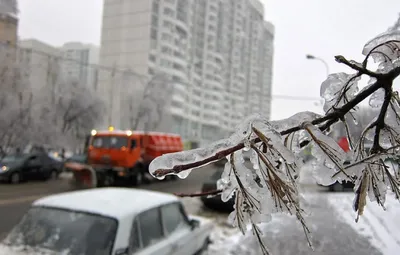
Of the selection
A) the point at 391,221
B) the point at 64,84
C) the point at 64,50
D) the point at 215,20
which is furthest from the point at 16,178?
the point at 215,20

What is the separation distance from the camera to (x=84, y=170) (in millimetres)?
15594

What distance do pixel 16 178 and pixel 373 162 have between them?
18.1m

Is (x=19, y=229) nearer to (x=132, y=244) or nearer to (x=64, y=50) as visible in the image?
(x=132, y=244)

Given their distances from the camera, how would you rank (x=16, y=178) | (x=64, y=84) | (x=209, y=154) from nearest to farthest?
(x=209, y=154) < (x=16, y=178) < (x=64, y=84)

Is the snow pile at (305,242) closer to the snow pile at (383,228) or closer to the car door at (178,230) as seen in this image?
the snow pile at (383,228)

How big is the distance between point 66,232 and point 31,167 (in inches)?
610

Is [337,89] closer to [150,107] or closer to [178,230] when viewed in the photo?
[178,230]

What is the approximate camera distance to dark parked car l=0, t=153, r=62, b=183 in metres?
16.7

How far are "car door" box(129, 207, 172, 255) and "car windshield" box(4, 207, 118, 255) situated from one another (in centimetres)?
28

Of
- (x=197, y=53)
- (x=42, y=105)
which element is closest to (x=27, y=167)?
(x=42, y=105)

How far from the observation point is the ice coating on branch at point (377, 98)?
1543 millimetres

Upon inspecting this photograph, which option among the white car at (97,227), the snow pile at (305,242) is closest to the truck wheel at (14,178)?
the white car at (97,227)

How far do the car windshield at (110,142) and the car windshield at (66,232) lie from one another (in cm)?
1176

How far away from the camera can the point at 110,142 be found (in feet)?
52.2
